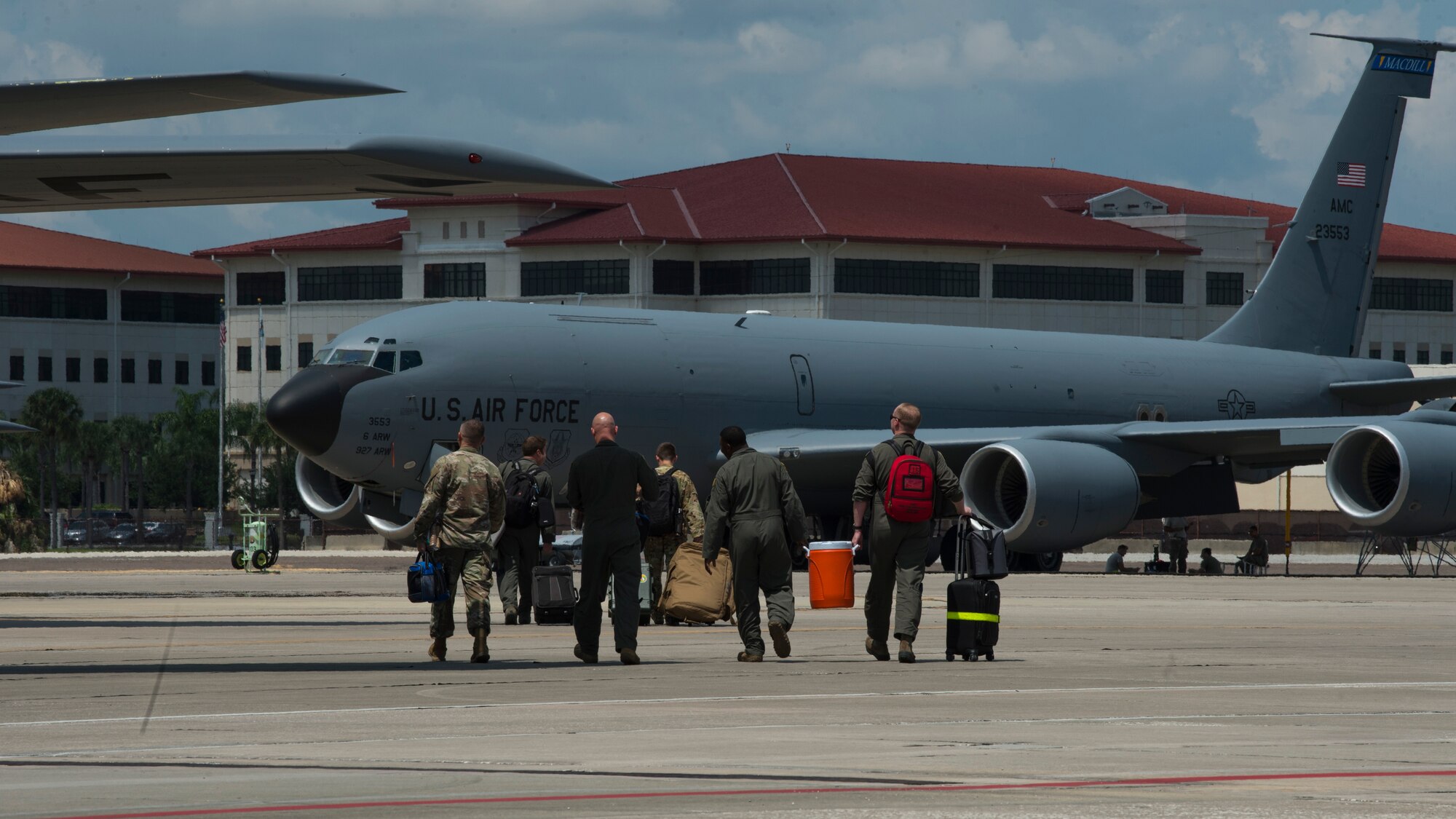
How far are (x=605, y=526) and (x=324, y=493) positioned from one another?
17622 millimetres

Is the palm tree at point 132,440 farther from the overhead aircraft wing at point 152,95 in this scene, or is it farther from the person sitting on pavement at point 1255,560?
the overhead aircraft wing at point 152,95

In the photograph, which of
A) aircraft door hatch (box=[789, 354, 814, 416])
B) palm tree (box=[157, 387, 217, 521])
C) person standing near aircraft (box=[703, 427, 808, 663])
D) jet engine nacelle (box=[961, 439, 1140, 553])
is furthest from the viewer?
palm tree (box=[157, 387, 217, 521])

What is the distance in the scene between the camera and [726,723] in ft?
33.4

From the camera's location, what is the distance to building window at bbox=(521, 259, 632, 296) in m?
95.8

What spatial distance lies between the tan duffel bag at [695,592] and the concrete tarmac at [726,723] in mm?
183

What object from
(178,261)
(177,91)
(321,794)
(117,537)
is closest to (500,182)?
(177,91)

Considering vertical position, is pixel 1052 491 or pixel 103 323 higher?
pixel 103 323

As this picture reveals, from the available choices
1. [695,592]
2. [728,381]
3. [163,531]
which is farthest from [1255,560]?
[163,531]

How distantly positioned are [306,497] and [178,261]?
10314 centimetres

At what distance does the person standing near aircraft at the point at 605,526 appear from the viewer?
1433cm

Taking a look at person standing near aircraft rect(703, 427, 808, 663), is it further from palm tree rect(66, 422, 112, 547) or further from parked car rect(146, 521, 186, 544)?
A: palm tree rect(66, 422, 112, 547)

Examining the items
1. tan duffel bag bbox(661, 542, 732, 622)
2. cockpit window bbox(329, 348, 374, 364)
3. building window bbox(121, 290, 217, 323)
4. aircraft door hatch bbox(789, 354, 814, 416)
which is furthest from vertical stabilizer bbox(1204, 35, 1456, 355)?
building window bbox(121, 290, 217, 323)

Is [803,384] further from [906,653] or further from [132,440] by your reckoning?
[132,440]

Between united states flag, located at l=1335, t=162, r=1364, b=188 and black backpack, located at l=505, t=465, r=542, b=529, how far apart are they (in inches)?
1110
